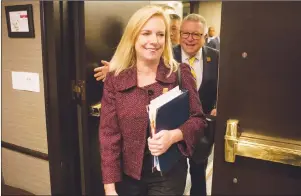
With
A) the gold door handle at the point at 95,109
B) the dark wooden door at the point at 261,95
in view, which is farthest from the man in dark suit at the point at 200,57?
the gold door handle at the point at 95,109

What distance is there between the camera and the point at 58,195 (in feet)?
5.32

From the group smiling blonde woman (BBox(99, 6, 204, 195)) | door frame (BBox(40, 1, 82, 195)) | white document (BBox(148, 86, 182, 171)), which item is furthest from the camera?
door frame (BBox(40, 1, 82, 195))

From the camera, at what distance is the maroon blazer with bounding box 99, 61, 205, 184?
106cm

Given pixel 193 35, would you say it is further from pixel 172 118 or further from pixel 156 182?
pixel 156 182

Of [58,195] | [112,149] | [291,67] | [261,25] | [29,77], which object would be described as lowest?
[58,195]

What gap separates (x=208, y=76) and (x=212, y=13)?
292mm

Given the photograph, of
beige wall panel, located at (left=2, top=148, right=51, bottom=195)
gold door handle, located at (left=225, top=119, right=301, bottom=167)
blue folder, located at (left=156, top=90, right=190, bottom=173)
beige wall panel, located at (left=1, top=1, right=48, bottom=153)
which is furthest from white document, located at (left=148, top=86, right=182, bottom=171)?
beige wall panel, located at (left=2, top=148, right=51, bottom=195)

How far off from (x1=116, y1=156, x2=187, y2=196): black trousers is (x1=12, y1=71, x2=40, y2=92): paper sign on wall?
0.73 metres

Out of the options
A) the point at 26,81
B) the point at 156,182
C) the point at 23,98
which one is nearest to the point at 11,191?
the point at 23,98

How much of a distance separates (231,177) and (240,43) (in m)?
0.39

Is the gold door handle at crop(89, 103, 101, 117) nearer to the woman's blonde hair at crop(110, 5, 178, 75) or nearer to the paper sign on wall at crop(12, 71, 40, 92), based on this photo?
the paper sign on wall at crop(12, 71, 40, 92)

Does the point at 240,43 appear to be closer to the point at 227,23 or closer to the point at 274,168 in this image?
the point at 227,23

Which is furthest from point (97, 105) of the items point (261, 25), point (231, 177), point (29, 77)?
point (261, 25)

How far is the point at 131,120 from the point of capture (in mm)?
1081
